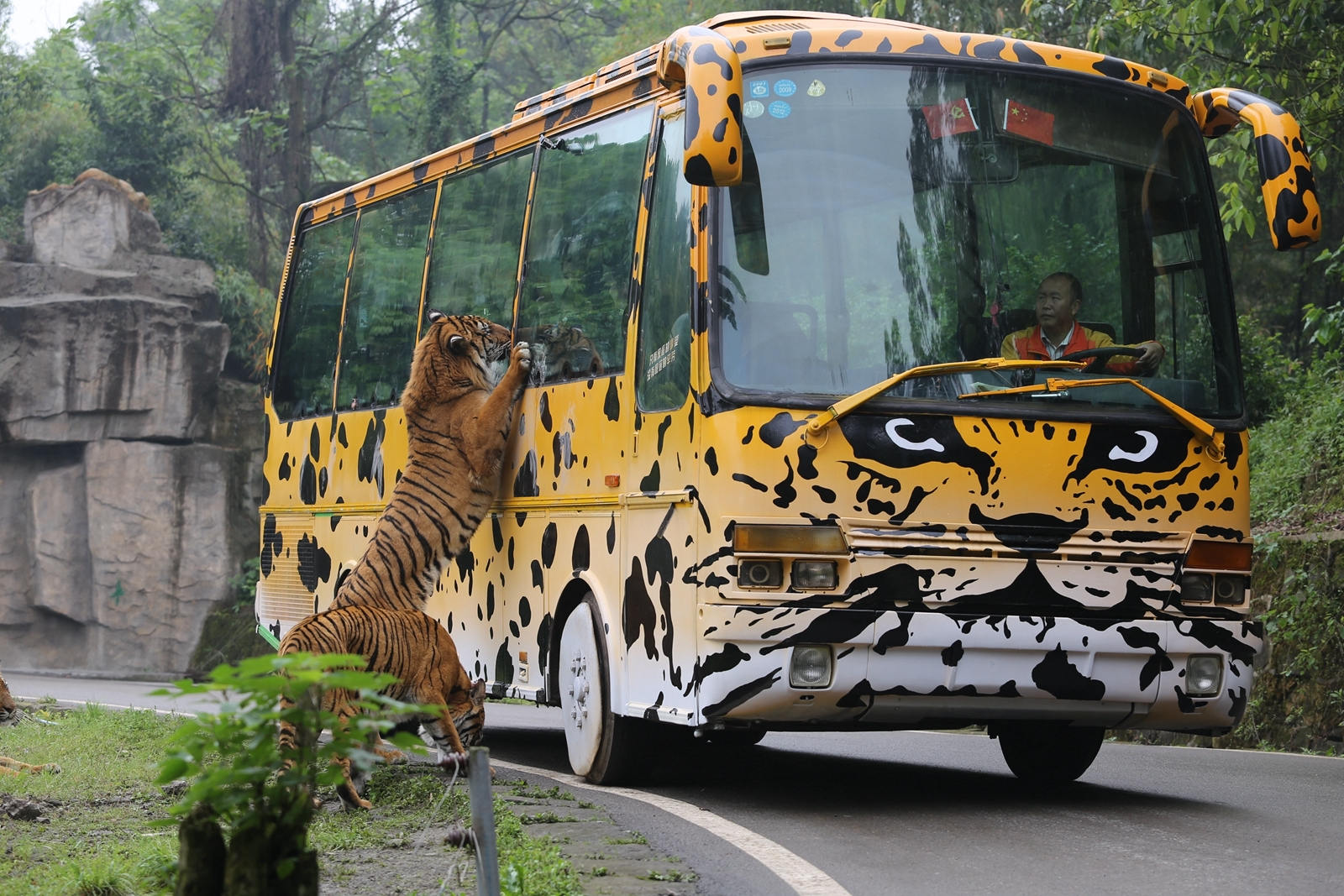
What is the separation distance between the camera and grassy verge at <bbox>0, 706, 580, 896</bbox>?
18.4ft

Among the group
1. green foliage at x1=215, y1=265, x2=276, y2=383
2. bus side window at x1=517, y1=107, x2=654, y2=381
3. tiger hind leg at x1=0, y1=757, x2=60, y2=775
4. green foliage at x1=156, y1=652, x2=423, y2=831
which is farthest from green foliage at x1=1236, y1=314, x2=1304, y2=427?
green foliage at x1=156, y1=652, x2=423, y2=831

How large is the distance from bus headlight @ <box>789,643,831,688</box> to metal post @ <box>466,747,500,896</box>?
2.76 meters

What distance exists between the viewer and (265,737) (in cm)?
368

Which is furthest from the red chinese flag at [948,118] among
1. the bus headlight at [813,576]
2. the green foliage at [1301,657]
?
the green foliage at [1301,657]

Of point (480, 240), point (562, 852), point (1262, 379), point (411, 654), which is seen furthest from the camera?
point (1262, 379)

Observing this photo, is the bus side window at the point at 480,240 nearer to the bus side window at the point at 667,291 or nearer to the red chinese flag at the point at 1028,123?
the bus side window at the point at 667,291

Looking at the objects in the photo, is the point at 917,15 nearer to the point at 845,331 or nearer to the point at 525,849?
the point at 845,331

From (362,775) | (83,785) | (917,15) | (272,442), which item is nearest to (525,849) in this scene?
(362,775)

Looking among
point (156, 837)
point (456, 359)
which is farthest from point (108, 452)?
point (156, 837)

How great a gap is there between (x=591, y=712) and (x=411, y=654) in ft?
2.97

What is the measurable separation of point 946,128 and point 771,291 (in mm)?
1133

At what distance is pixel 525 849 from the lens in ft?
19.8

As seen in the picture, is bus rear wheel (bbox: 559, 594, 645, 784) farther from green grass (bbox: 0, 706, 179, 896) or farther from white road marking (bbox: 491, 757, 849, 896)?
green grass (bbox: 0, 706, 179, 896)

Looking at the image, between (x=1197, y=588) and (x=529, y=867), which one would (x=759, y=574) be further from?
(x=1197, y=588)
